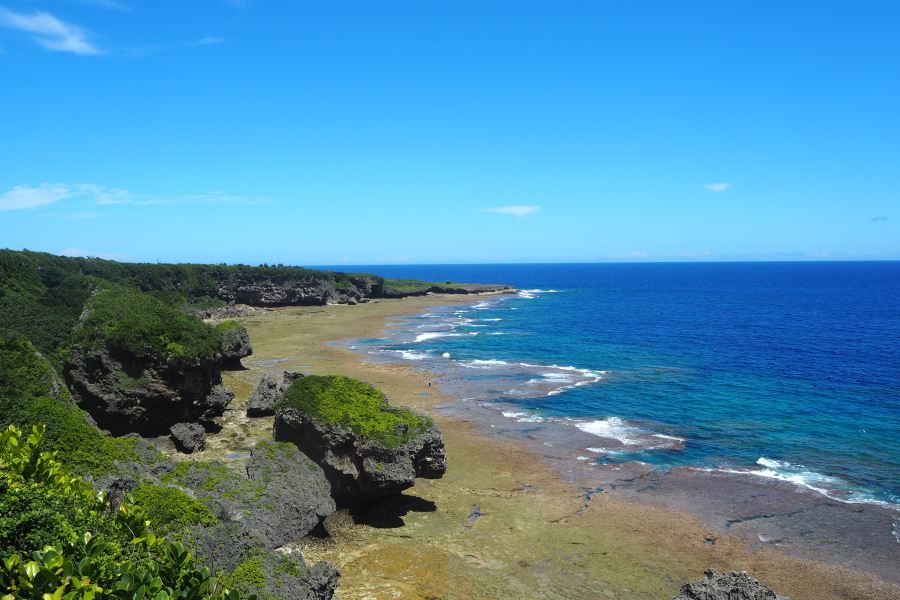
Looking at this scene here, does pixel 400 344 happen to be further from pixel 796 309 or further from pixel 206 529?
pixel 796 309

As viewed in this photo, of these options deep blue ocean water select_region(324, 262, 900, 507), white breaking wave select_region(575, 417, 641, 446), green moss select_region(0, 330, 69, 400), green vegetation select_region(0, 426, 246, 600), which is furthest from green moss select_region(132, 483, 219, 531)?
white breaking wave select_region(575, 417, 641, 446)

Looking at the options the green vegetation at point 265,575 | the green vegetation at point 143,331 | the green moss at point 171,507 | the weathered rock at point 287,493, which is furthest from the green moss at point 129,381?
the green vegetation at point 265,575

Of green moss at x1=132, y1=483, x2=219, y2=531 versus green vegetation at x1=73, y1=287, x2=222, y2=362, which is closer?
green moss at x1=132, y1=483, x2=219, y2=531

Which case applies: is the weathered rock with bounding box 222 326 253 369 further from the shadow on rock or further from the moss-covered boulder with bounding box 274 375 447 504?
the shadow on rock

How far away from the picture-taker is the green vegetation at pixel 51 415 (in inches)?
652

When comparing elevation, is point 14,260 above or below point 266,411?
above

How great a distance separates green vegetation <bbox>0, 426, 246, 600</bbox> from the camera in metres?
7.48

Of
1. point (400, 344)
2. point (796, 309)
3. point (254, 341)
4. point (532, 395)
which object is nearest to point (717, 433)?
point (532, 395)

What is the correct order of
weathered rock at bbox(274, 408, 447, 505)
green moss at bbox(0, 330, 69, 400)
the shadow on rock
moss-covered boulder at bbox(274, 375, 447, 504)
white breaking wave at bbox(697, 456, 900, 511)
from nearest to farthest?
green moss at bbox(0, 330, 69, 400), weathered rock at bbox(274, 408, 447, 505), moss-covered boulder at bbox(274, 375, 447, 504), the shadow on rock, white breaking wave at bbox(697, 456, 900, 511)

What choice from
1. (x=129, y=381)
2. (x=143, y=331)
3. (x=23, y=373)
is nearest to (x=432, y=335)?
(x=143, y=331)

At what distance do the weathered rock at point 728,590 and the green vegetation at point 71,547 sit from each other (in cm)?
1304

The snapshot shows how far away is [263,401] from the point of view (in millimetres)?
37969

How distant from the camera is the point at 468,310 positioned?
123 m

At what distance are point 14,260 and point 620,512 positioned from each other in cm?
5219
